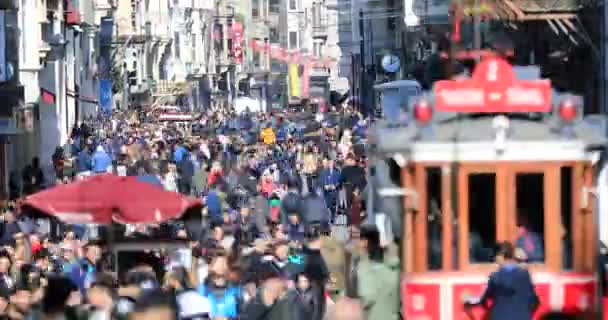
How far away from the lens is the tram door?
628 inches

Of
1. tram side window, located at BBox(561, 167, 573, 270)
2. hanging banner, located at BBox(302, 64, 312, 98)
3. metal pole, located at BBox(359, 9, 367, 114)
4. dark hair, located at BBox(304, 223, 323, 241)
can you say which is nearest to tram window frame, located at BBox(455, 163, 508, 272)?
tram side window, located at BBox(561, 167, 573, 270)

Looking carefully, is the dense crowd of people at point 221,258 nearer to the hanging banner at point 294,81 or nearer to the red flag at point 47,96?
the red flag at point 47,96

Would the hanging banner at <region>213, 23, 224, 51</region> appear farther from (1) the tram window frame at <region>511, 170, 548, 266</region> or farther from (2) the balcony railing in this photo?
(1) the tram window frame at <region>511, 170, 548, 266</region>

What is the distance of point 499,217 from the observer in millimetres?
15977

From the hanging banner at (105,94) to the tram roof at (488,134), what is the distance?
6572 centimetres

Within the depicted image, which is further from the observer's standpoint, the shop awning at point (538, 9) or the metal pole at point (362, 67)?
the metal pole at point (362, 67)

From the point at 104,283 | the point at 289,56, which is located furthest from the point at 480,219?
the point at 289,56

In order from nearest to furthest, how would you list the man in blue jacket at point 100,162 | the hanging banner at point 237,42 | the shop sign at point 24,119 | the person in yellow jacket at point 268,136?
the man in blue jacket at point 100,162
the shop sign at point 24,119
the person in yellow jacket at point 268,136
the hanging banner at point 237,42

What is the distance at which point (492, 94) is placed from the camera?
53.1 ft

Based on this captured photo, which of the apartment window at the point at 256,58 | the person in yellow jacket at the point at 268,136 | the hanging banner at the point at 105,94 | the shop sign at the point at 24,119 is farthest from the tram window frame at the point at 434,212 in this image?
the apartment window at the point at 256,58

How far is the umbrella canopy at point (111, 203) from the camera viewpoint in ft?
62.1

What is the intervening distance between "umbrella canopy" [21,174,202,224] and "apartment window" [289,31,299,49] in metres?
127

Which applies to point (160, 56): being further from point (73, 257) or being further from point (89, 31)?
point (73, 257)

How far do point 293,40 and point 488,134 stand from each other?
435ft
